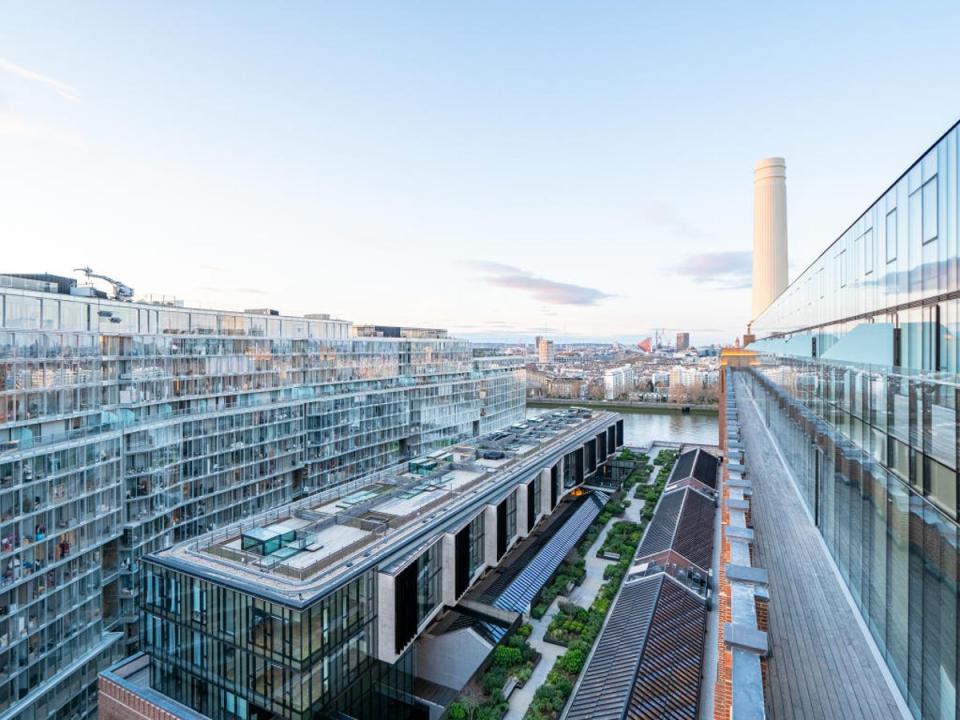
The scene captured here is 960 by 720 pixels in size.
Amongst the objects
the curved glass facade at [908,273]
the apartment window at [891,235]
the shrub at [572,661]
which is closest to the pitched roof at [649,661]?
the shrub at [572,661]

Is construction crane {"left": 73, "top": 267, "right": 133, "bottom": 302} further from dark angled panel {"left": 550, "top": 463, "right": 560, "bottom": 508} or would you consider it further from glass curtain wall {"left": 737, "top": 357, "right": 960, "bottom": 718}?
glass curtain wall {"left": 737, "top": 357, "right": 960, "bottom": 718}

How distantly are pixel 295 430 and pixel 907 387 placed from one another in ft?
101

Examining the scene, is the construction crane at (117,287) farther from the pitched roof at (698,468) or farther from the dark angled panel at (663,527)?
the pitched roof at (698,468)

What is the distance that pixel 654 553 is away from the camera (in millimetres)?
19688

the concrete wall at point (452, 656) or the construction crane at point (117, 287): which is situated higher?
the construction crane at point (117, 287)

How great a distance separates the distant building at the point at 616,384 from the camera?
99.0 meters

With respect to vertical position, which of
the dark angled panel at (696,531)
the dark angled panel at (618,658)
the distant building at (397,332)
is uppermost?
the distant building at (397,332)

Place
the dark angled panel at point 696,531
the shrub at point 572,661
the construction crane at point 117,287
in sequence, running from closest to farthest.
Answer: the shrub at point 572,661 < the dark angled panel at point 696,531 < the construction crane at point 117,287

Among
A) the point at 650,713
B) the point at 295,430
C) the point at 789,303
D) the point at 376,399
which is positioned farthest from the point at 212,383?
the point at 789,303

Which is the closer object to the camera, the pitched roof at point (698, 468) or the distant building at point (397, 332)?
the pitched roof at point (698, 468)

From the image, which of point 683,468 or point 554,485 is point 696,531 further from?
point 683,468

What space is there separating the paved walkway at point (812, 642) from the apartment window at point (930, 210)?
4.92 meters

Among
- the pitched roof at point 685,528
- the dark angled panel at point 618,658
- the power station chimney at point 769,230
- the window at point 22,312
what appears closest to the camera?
the dark angled panel at point 618,658

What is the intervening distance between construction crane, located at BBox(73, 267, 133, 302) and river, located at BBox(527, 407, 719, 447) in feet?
135
